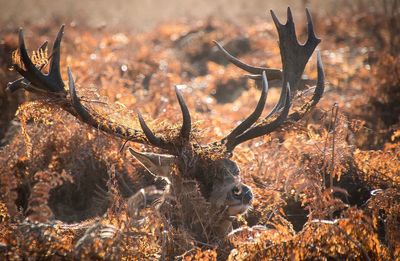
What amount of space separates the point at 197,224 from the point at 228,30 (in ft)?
34.9

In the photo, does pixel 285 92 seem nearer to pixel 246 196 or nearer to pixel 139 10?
pixel 246 196

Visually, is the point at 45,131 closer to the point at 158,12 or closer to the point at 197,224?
the point at 197,224

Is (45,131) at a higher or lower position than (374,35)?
lower

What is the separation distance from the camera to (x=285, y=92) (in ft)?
22.2

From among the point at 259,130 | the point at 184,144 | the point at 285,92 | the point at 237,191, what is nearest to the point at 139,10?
the point at 285,92

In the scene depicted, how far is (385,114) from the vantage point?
30.5 feet

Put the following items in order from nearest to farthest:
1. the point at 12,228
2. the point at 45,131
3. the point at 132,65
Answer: the point at 12,228 < the point at 45,131 < the point at 132,65

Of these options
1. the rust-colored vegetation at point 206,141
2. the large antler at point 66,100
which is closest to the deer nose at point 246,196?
the rust-colored vegetation at point 206,141

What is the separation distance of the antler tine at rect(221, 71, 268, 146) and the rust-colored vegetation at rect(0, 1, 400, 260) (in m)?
0.33

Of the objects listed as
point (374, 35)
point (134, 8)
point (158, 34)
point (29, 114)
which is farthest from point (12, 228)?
point (134, 8)

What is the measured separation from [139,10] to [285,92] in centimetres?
2147

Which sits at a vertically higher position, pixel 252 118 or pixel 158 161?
pixel 252 118

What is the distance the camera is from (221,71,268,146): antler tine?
19.4 ft

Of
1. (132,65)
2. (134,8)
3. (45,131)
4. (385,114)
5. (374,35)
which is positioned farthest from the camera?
(134,8)
